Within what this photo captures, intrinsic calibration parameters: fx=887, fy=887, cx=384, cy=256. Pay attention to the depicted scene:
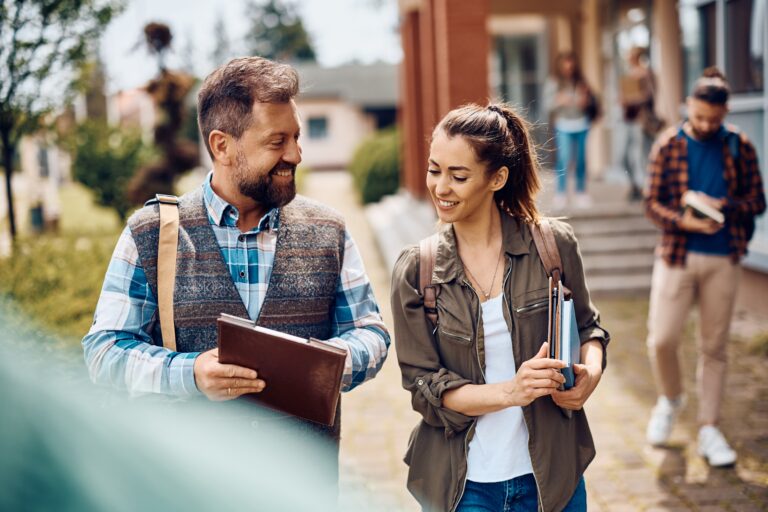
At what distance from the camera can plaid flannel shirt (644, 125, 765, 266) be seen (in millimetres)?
5129

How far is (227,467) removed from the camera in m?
→ 2.28

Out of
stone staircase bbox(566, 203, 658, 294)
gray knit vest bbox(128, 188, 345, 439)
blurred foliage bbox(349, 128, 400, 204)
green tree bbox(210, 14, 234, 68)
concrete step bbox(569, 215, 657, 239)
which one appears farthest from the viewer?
A: green tree bbox(210, 14, 234, 68)

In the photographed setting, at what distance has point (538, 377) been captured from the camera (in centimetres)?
239

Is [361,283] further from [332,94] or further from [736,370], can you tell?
[332,94]

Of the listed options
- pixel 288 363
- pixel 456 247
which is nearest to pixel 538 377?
pixel 456 247

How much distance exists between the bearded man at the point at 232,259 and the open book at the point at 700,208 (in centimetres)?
287

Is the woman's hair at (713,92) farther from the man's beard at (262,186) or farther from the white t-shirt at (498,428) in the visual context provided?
the man's beard at (262,186)

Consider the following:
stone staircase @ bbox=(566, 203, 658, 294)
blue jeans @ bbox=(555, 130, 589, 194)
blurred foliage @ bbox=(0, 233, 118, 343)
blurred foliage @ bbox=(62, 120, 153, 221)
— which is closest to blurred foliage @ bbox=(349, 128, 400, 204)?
blurred foliage @ bbox=(62, 120, 153, 221)

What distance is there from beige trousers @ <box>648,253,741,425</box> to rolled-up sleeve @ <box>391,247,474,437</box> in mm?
Answer: 2966

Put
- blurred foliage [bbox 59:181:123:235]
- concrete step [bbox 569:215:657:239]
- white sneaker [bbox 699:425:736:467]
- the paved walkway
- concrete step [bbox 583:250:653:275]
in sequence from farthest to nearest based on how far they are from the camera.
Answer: blurred foliage [bbox 59:181:123:235] < concrete step [bbox 569:215:657:239] < concrete step [bbox 583:250:653:275] < white sneaker [bbox 699:425:736:467] < the paved walkway

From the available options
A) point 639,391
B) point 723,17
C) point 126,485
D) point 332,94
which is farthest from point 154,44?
point 332,94

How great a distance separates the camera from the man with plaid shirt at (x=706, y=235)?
16.8ft

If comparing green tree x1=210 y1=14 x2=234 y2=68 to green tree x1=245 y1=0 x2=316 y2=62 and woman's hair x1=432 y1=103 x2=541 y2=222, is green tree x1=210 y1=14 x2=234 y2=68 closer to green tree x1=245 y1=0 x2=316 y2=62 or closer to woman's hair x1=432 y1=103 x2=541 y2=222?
green tree x1=245 y1=0 x2=316 y2=62

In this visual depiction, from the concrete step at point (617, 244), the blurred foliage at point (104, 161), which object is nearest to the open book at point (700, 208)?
the concrete step at point (617, 244)
